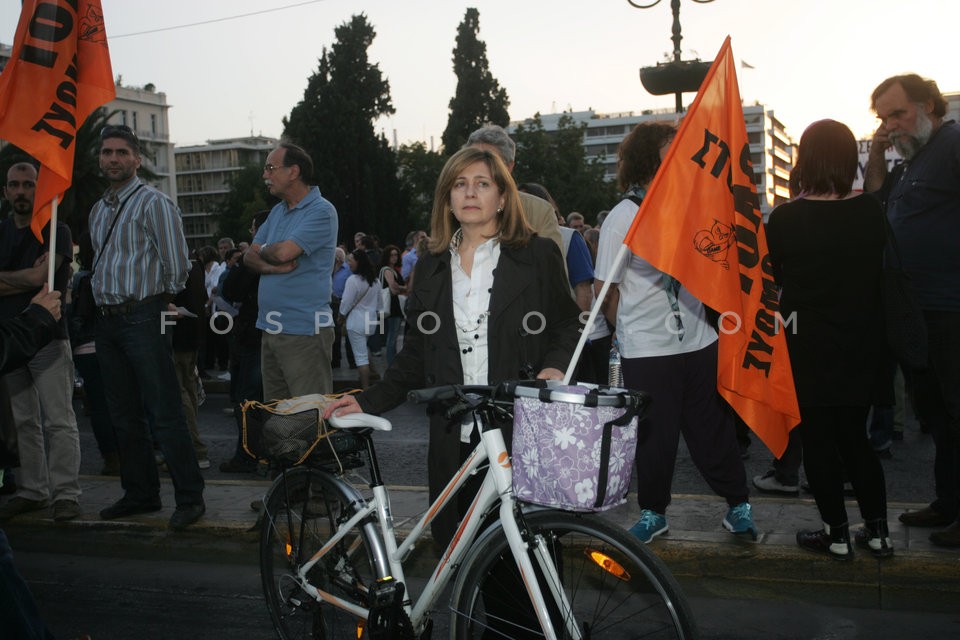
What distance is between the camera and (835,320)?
173 inches

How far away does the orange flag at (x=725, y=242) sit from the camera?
3.28 meters

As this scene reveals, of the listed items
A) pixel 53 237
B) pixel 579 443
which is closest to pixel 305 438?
pixel 579 443

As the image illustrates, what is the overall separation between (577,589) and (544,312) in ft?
3.48

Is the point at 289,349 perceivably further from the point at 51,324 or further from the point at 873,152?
the point at 873,152

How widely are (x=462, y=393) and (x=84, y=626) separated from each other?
2.65 metres

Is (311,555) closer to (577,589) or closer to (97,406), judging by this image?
(577,589)

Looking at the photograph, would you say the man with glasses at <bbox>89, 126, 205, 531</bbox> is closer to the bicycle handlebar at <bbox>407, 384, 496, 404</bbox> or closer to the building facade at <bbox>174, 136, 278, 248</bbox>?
the bicycle handlebar at <bbox>407, 384, 496, 404</bbox>

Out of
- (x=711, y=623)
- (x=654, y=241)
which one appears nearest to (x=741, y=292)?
(x=654, y=241)

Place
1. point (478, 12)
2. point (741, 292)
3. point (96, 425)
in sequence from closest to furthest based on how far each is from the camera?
point (741, 292) < point (96, 425) < point (478, 12)

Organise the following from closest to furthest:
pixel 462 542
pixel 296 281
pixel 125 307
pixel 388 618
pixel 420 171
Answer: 1. pixel 462 542
2. pixel 388 618
3. pixel 125 307
4. pixel 296 281
5. pixel 420 171

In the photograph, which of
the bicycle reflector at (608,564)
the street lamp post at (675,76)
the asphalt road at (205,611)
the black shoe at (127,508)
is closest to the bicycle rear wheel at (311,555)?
the asphalt road at (205,611)

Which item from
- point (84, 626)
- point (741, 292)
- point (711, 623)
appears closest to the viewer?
point (741, 292)

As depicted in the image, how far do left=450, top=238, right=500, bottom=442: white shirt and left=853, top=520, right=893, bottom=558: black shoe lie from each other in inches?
82.7

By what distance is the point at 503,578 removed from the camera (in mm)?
2893
